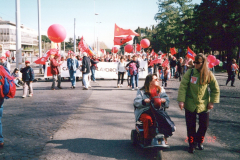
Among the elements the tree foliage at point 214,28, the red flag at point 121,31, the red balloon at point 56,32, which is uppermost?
the tree foliage at point 214,28

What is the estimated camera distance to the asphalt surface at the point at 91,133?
4223 mm

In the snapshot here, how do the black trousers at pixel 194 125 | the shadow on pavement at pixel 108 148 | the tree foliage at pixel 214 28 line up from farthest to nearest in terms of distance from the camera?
the tree foliage at pixel 214 28 < the black trousers at pixel 194 125 < the shadow on pavement at pixel 108 148

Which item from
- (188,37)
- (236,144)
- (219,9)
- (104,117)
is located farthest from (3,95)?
(188,37)

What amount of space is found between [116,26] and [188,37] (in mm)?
26666

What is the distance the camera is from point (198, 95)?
14.0 feet

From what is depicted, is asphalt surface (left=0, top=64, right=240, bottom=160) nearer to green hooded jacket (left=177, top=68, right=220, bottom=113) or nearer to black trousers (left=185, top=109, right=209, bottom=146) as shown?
black trousers (left=185, top=109, right=209, bottom=146)

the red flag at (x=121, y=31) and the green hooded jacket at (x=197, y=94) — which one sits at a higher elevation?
the red flag at (x=121, y=31)

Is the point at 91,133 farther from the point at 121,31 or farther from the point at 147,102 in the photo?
the point at 121,31

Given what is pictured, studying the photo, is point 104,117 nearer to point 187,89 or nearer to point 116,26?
point 187,89

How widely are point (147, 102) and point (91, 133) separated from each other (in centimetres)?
196

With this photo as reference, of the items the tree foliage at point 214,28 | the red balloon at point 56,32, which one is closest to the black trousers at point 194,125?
the red balloon at point 56,32

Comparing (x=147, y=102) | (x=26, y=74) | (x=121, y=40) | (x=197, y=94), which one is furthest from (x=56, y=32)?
(x=197, y=94)

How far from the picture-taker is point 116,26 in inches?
695

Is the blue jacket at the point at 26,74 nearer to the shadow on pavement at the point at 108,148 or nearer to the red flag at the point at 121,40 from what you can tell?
the shadow on pavement at the point at 108,148
